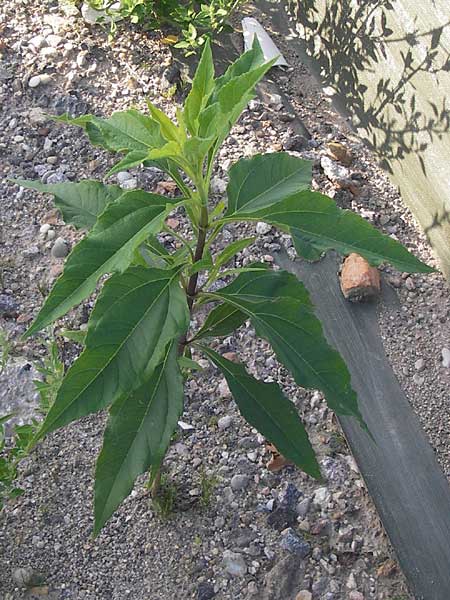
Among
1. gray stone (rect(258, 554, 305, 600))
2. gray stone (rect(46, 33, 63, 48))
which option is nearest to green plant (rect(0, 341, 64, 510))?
gray stone (rect(258, 554, 305, 600))

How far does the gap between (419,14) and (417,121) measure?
0.35m

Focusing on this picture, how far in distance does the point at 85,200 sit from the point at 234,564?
3.14ft

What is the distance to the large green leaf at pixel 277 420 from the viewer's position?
163cm

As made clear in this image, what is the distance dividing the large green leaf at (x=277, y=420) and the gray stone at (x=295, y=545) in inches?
16.5

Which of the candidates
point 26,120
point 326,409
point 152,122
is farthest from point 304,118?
point 152,122

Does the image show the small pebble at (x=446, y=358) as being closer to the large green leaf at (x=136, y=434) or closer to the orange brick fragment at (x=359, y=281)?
the orange brick fragment at (x=359, y=281)

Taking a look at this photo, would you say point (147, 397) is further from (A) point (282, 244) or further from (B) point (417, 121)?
(B) point (417, 121)

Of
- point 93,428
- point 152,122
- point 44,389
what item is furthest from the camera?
point 93,428

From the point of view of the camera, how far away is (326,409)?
2.27 meters

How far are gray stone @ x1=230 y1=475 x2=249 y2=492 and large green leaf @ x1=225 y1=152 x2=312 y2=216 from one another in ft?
2.83

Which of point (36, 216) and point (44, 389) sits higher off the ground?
point (36, 216)

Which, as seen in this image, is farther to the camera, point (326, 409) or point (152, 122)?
point (326, 409)

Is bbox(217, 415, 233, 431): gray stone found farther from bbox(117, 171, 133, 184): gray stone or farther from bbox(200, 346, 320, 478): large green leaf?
bbox(117, 171, 133, 184): gray stone

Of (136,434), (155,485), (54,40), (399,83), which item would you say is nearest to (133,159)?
(136,434)
